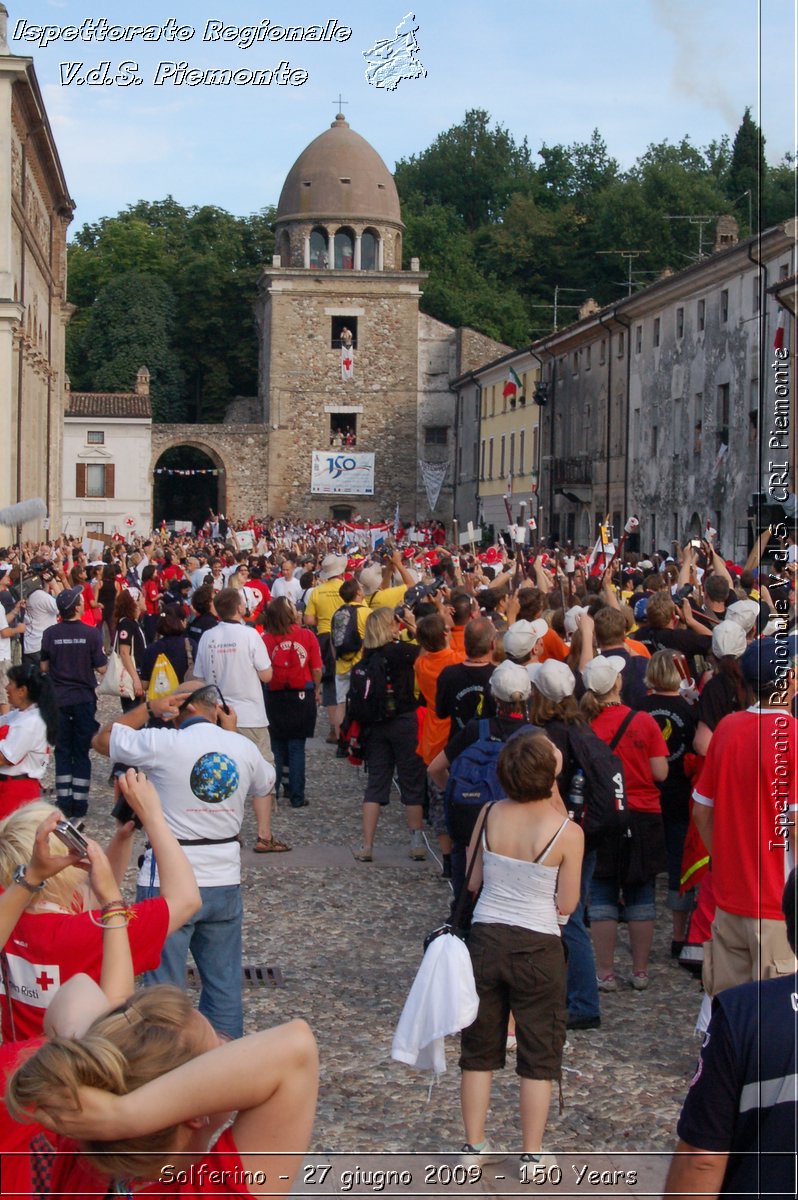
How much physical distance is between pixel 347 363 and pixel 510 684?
59358mm

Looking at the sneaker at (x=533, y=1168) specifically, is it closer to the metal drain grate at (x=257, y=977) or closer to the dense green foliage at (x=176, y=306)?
the metal drain grate at (x=257, y=977)

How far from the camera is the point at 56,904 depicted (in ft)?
13.2

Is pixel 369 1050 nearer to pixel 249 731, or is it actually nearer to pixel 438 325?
pixel 249 731

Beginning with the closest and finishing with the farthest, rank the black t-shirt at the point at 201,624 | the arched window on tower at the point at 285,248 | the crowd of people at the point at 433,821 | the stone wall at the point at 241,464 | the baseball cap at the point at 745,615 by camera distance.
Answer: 1. the crowd of people at the point at 433,821
2. the baseball cap at the point at 745,615
3. the black t-shirt at the point at 201,624
4. the stone wall at the point at 241,464
5. the arched window on tower at the point at 285,248

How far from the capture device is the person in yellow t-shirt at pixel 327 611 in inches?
608

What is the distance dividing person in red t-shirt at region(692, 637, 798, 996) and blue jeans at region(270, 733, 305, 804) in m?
7.49

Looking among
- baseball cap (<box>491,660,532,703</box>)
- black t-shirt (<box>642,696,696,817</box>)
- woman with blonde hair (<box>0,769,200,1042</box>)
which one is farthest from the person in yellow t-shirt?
woman with blonde hair (<box>0,769,200,1042</box>)

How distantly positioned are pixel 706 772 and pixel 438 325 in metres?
62.6

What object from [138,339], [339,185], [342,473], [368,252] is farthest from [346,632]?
[138,339]

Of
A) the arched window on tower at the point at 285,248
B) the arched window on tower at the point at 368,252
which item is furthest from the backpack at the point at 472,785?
the arched window on tower at the point at 285,248

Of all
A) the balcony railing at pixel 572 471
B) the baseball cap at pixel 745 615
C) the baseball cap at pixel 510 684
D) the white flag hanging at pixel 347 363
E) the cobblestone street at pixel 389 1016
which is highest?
the white flag hanging at pixel 347 363

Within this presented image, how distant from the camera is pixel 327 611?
1547cm

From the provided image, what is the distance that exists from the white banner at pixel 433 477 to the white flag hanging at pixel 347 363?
480 centimetres

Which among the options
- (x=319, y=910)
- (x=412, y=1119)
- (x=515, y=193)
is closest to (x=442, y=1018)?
(x=412, y=1119)
